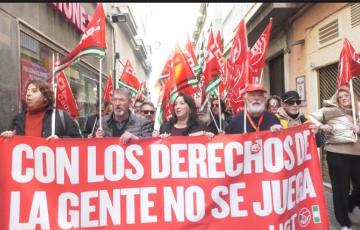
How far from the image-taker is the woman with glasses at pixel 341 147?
5734 mm

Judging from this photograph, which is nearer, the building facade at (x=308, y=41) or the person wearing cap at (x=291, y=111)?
the person wearing cap at (x=291, y=111)

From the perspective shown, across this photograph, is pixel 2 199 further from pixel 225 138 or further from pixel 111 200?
pixel 225 138

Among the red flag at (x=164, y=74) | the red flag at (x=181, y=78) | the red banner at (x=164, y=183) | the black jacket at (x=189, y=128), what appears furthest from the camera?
the red flag at (x=164, y=74)

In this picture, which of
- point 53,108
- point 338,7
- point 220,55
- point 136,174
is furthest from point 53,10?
point 136,174

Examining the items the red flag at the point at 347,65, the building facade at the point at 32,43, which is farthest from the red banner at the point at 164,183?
the building facade at the point at 32,43

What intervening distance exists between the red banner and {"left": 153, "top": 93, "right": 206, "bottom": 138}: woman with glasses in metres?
0.54

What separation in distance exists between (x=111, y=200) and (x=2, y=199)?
87 centimetres

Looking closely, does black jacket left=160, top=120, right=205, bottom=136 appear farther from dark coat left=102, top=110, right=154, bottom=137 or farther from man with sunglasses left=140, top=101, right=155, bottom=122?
man with sunglasses left=140, top=101, right=155, bottom=122

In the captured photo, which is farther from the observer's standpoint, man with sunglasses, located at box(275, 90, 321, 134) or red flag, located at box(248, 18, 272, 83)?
man with sunglasses, located at box(275, 90, 321, 134)

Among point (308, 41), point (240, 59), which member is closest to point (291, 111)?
point (240, 59)

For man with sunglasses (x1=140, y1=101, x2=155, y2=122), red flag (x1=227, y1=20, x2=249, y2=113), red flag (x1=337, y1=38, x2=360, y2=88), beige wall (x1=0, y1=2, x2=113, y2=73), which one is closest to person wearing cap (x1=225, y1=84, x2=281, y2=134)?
red flag (x1=227, y1=20, x2=249, y2=113)

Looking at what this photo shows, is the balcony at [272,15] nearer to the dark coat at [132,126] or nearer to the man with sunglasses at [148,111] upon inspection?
the man with sunglasses at [148,111]

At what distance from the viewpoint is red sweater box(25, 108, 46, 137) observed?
447 cm

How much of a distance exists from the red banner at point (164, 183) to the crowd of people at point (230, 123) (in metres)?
0.13
